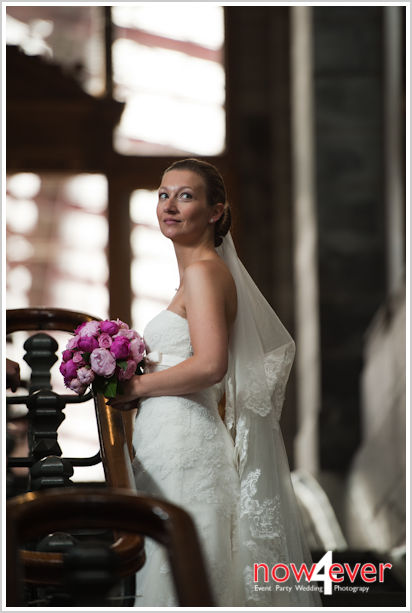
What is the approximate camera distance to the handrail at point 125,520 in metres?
1.25

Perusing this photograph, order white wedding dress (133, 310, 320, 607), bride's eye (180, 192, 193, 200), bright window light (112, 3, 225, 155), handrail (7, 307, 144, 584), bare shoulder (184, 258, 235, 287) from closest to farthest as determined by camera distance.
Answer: handrail (7, 307, 144, 584) < white wedding dress (133, 310, 320, 607) < bare shoulder (184, 258, 235, 287) < bride's eye (180, 192, 193, 200) < bright window light (112, 3, 225, 155)

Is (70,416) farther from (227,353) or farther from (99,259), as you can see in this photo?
(227,353)

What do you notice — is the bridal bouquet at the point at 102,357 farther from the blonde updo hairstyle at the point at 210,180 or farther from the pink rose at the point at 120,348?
the blonde updo hairstyle at the point at 210,180

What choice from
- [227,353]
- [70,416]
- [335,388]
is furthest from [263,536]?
[70,416]

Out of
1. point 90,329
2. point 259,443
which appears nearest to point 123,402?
point 90,329

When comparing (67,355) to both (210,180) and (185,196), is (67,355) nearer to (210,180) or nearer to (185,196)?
(185,196)

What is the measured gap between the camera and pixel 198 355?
9.12 feet

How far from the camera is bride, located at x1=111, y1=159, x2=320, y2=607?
280 cm

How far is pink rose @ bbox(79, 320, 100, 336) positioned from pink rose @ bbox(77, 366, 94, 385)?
114 mm

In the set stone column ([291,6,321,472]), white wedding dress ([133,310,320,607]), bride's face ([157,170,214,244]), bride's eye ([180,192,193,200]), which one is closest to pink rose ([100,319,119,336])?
white wedding dress ([133,310,320,607])

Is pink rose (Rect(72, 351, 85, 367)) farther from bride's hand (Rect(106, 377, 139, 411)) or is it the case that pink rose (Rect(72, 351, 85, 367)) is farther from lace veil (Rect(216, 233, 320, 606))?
lace veil (Rect(216, 233, 320, 606))

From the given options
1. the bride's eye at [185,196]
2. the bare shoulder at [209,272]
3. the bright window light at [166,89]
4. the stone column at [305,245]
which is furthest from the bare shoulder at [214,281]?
the bright window light at [166,89]

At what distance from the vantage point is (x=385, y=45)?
7484 millimetres

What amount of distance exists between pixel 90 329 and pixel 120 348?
131 mm
